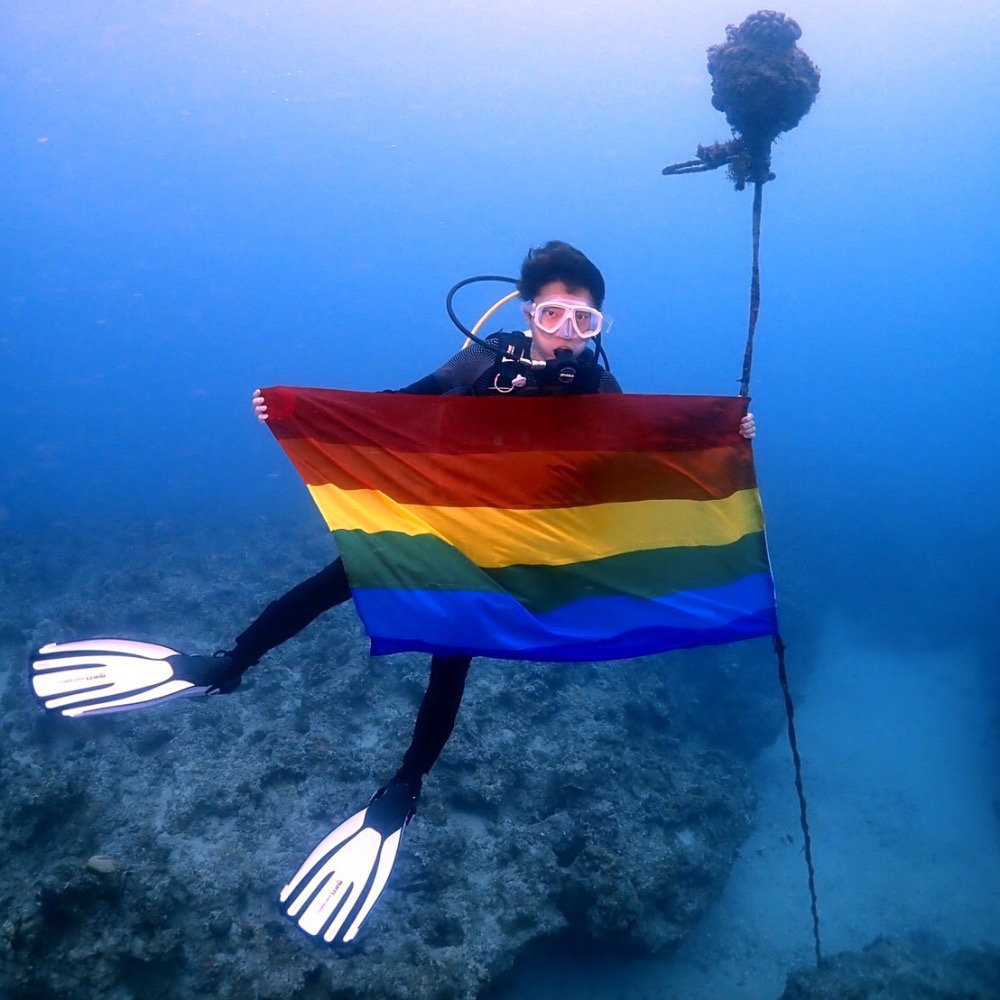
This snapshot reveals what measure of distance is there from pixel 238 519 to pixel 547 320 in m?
20.5

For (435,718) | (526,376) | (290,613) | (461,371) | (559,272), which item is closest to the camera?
(435,718)

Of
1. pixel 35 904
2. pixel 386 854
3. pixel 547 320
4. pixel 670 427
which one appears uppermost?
pixel 547 320

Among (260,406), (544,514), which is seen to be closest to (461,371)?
(544,514)

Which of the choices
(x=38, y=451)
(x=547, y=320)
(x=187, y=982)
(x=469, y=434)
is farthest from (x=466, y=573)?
(x=38, y=451)

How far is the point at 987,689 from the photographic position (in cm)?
1659

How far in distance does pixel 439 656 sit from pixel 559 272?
2666 millimetres

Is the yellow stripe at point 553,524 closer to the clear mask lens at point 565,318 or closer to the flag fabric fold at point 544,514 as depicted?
the flag fabric fold at point 544,514

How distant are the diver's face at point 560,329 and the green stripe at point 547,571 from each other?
4.91 feet

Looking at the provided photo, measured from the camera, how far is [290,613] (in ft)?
12.8

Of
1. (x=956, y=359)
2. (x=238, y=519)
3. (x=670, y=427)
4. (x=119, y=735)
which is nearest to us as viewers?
(x=670, y=427)

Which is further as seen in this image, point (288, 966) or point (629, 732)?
point (629, 732)

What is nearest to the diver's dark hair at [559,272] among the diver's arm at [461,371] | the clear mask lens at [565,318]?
the clear mask lens at [565,318]

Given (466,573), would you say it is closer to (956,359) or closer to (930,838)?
(930,838)

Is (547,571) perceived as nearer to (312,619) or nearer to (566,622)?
(566,622)
